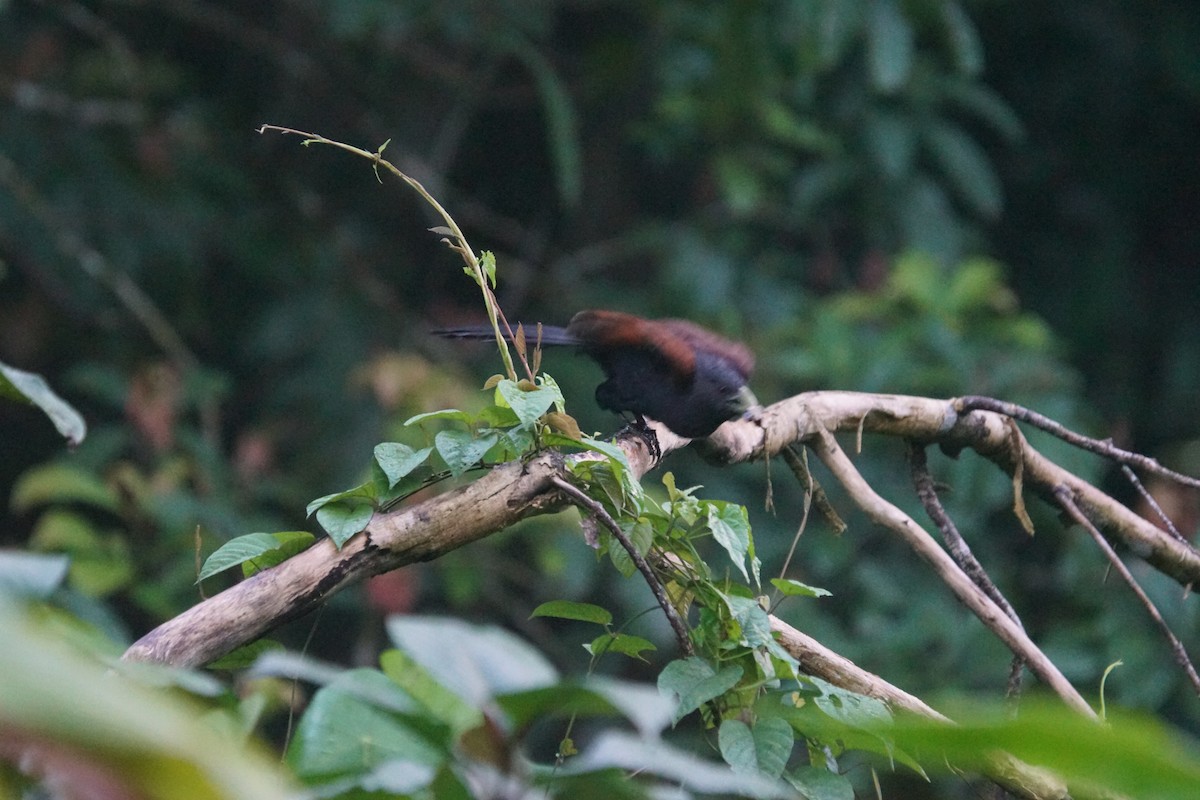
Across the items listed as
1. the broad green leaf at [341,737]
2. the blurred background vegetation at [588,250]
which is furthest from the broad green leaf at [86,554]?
the broad green leaf at [341,737]

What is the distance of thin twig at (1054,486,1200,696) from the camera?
5.61 feet

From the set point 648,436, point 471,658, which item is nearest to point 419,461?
point 471,658

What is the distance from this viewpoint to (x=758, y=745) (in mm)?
1126

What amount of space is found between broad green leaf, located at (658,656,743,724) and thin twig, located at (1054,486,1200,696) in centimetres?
86

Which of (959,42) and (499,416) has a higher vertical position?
(959,42)

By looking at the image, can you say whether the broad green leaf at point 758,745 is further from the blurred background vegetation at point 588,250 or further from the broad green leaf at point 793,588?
the blurred background vegetation at point 588,250

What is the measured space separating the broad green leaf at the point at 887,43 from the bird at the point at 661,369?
1.95 meters

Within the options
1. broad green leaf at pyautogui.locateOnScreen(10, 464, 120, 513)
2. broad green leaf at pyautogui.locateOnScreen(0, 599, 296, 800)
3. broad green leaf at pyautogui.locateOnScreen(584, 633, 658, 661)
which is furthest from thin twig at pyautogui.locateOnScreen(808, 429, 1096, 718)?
broad green leaf at pyautogui.locateOnScreen(10, 464, 120, 513)

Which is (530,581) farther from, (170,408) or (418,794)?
(418,794)

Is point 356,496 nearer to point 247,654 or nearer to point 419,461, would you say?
point 419,461

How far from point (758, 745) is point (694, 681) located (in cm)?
10

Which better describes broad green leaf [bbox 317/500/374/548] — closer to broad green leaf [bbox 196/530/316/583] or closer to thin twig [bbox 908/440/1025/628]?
broad green leaf [bbox 196/530/316/583]

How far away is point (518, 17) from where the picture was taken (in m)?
4.81

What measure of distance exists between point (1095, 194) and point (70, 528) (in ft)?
16.5
